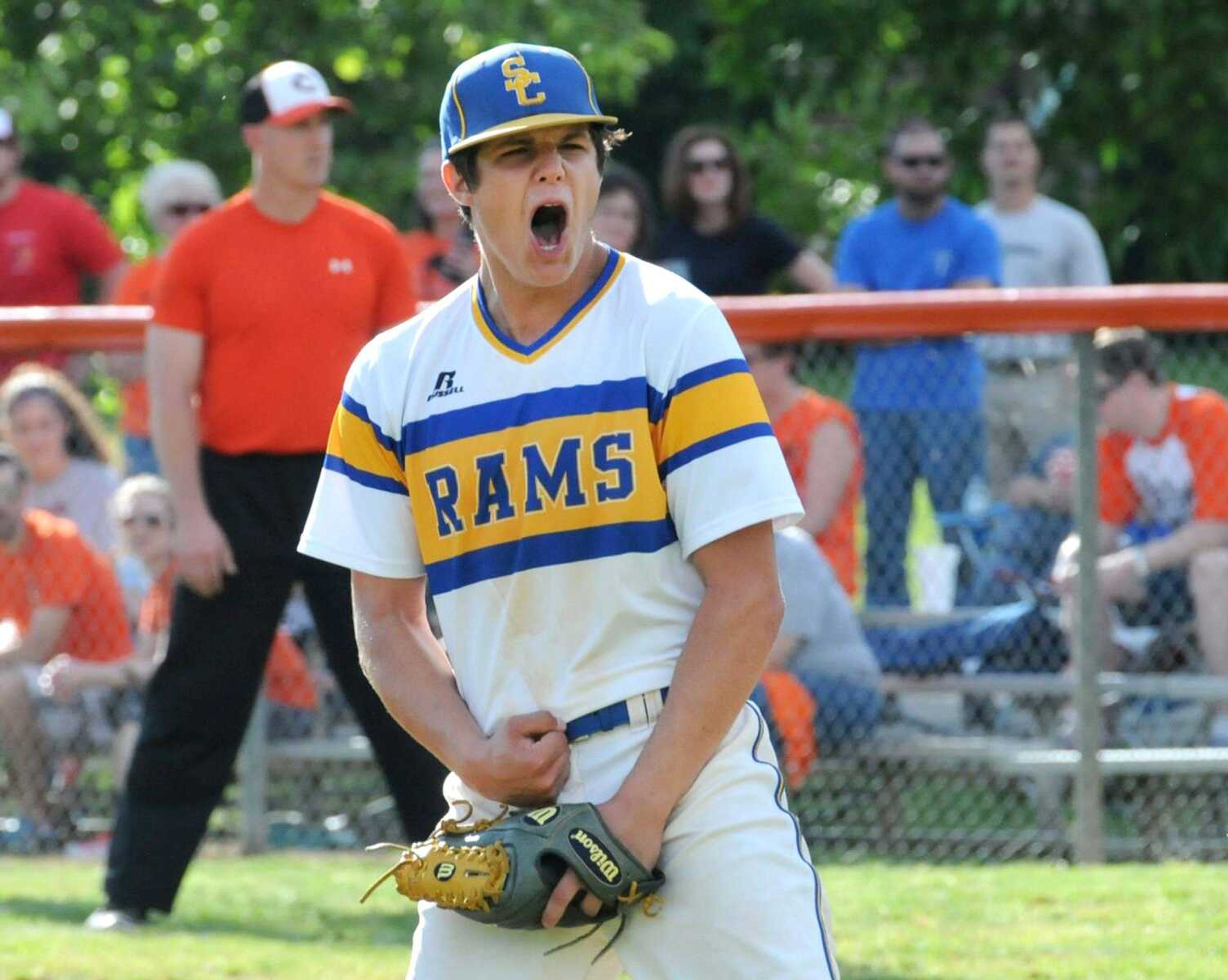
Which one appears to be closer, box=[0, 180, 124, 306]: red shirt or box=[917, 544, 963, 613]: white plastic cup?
box=[917, 544, 963, 613]: white plastic cup

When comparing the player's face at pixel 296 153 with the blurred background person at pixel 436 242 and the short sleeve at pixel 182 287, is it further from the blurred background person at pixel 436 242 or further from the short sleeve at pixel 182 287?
the blurred background person at pixel 436 242

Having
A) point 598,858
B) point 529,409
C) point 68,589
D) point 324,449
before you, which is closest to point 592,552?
point 529,409

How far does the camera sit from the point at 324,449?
6.02 metres

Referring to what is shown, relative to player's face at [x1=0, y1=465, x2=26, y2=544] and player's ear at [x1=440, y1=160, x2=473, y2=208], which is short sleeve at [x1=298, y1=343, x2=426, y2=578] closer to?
player's ear at [x1=440, y1=160, x2=473, y2=208]

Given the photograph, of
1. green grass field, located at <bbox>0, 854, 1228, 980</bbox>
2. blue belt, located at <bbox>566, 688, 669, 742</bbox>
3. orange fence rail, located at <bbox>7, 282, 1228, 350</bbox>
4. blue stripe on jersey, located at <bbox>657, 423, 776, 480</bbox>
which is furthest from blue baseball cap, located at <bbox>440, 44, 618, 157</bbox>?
orange fence rail, located at <bbox>7, 282, 1228, 350</bbox>

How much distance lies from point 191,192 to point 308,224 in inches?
131

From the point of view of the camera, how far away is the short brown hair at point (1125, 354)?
6.96 meters

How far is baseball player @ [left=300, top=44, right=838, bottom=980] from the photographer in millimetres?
3150

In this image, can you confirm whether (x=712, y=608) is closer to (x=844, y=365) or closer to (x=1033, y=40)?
(x=844, y=365)

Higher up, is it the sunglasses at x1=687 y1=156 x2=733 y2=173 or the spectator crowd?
the sunglasses at x1=687 y1=156 x2=733 y2=173

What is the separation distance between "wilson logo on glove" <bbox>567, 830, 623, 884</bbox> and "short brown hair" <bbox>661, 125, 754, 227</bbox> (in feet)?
18.8

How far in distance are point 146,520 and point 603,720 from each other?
464 centimetres

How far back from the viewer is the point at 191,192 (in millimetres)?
9203

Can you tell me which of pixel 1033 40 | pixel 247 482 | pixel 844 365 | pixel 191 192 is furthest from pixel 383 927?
pixel 1033 40
